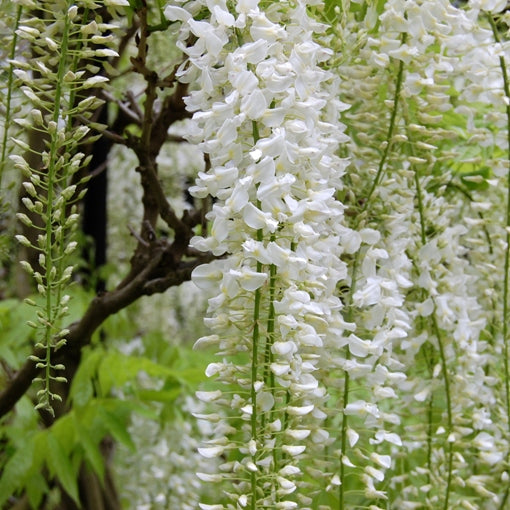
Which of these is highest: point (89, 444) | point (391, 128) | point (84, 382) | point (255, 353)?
point (391, 128)

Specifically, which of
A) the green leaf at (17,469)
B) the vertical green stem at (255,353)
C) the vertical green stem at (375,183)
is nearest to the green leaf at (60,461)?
the green leaf at (17,469)

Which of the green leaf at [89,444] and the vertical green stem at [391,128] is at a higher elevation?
the vertical green stem at [391,128]

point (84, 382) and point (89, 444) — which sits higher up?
point (84, 382)

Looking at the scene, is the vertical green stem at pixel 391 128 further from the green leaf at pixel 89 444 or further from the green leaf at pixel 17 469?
the green leaf at pixel 17 469

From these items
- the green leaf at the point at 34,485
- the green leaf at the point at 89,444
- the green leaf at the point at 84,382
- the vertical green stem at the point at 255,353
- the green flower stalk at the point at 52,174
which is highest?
the green flower stalk at the point at 52,174

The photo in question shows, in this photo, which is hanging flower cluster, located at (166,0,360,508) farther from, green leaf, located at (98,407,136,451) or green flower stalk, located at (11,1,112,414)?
green leaf, located at (98,407,136,451)

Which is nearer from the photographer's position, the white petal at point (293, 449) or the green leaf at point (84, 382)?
the white petal at point (293, 449)

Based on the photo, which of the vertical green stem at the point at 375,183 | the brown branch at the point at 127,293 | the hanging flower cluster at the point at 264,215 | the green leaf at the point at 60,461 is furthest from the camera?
the green leaf at the point at 60,461

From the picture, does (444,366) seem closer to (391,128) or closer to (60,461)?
(391,128)

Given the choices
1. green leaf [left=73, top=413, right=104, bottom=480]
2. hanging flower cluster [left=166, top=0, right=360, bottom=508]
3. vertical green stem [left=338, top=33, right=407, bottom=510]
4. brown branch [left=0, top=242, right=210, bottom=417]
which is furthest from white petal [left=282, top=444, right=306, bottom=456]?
green leaf [left=73, top=413, right=104, bottom=480]

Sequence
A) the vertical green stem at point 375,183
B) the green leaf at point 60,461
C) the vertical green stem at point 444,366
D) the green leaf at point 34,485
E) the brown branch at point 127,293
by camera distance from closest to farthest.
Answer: the vertical green stem at point 375,183
the vertical green stem at point 444,366
the brown branch at point 127,293
the green leaf at point 60,461
the green leaf at point 34,485

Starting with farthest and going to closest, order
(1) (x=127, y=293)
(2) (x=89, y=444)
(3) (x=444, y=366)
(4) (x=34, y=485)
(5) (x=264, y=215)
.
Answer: (4) (x=34, y=485) → (2) (x=89, y=444) → (1) (x=127, y=293) → (3) (x=444, y=366) → (5) (x=264, y=215)

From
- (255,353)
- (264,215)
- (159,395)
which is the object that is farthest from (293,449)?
(159,395)

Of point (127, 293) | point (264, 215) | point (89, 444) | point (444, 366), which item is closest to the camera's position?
point (264, 215)
